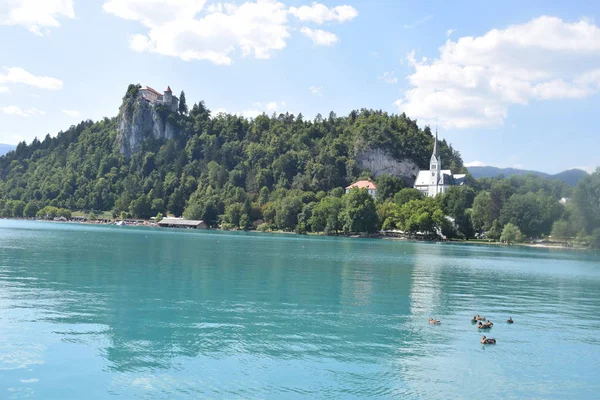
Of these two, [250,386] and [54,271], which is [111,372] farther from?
[54,271]

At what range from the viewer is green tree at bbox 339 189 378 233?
159 m

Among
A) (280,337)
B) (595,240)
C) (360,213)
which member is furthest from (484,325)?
(360,213)

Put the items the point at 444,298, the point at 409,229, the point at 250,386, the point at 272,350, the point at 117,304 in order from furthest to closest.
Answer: the point at 409,229
the point at 444,298
the point at 117,304
the point at 272,350
the point at 250,386

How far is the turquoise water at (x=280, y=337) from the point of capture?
1959 cm

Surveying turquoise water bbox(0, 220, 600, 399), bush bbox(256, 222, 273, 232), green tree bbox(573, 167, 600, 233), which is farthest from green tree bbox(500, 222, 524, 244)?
turquoise water bbox(0, 220, 600, 399)

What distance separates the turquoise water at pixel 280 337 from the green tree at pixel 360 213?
108842 millimetres

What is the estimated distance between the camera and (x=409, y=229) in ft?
497

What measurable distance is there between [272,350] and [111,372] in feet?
22.0

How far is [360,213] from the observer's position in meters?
158

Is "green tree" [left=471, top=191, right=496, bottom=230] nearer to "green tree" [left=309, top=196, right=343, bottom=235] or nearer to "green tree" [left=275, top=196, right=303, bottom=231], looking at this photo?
"green tree" [left=309, top=196, right=343, bottom=235]

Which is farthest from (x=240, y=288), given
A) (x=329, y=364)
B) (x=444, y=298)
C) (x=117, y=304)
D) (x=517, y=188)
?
(x=517, y=188)

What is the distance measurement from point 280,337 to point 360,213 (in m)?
134

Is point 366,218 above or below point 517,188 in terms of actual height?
below

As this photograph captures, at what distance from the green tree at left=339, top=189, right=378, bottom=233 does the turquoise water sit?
109 metres
